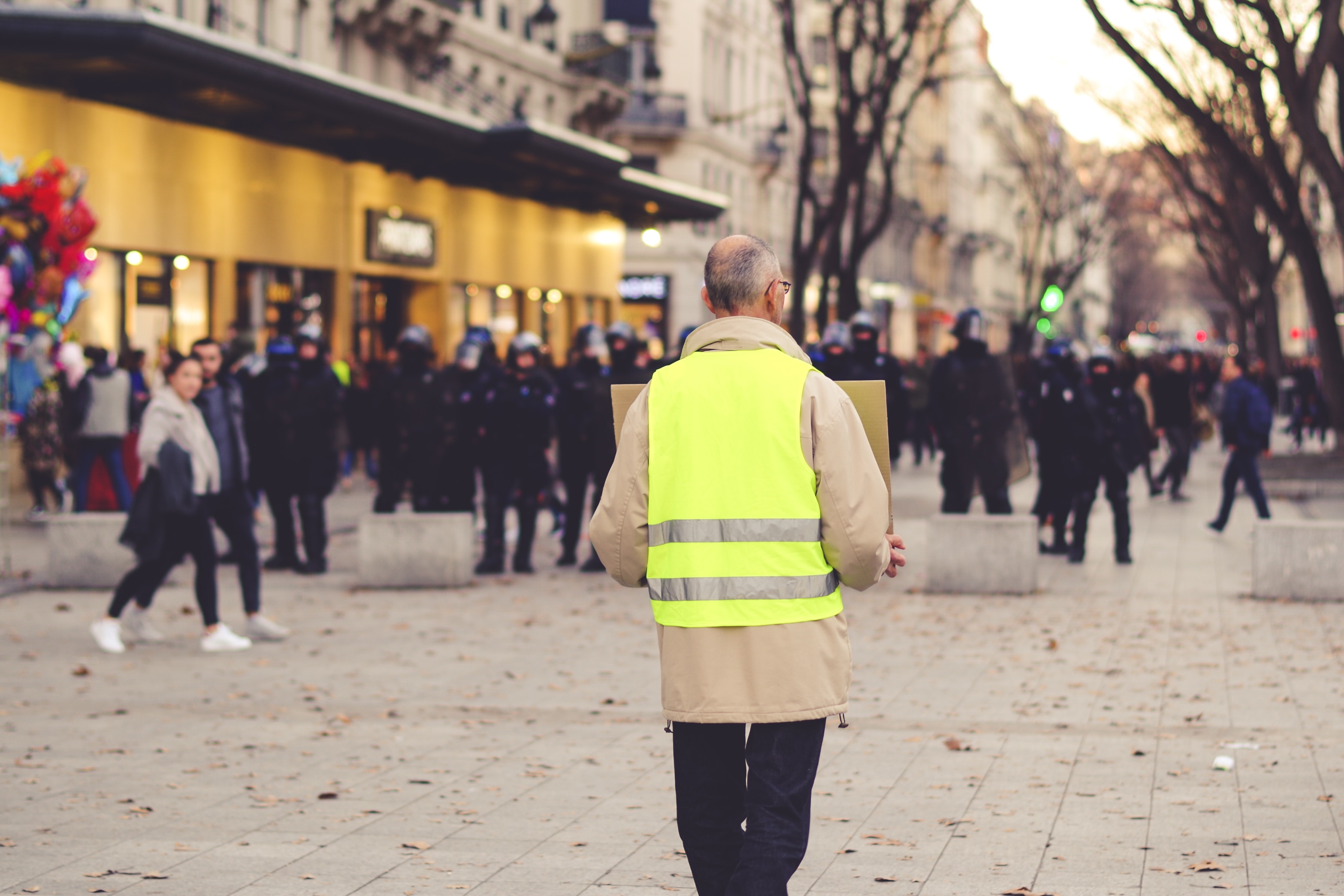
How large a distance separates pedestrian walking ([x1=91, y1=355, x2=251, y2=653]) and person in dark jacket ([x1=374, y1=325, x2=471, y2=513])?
445 cm

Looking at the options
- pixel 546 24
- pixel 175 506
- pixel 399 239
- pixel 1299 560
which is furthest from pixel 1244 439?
pixel 546 24

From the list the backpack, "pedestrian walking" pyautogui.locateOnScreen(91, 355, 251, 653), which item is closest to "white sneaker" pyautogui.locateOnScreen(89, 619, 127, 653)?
"pedestrian walking" pyautogui.locateOnScreen(91, 355, 251, 653)

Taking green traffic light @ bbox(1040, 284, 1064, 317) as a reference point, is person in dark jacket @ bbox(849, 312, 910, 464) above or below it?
below

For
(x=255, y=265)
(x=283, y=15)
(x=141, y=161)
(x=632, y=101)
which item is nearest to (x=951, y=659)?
(x=141, y=161)

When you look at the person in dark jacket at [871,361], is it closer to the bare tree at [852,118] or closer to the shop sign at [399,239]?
the bare tree at [852,118]

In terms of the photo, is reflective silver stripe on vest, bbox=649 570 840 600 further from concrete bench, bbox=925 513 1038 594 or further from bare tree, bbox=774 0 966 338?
bare tree, bbox=774 0 966 338

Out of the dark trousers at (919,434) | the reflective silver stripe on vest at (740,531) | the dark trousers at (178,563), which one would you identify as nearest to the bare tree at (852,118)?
the dark trousers at (919,434)

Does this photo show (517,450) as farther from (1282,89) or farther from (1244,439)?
(1282,89)

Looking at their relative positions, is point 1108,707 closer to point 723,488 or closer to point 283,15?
point 723,488

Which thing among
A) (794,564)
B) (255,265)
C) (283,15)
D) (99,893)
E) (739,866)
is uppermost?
(283,15)

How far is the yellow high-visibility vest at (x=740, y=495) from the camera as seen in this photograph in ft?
13.7

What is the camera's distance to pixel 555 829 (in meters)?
6.52

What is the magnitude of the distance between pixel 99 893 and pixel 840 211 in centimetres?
2697

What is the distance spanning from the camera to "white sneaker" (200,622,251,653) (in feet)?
35.5
